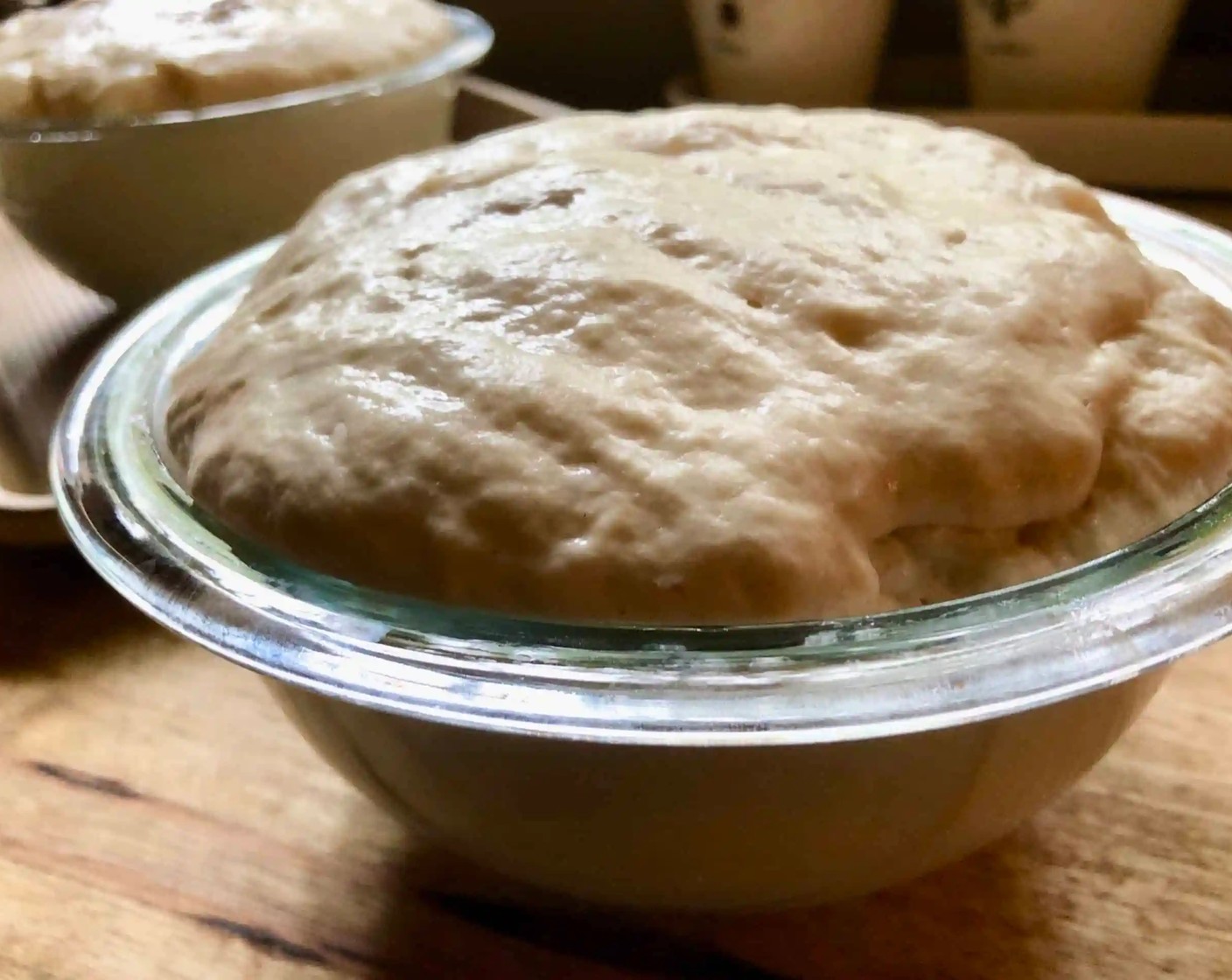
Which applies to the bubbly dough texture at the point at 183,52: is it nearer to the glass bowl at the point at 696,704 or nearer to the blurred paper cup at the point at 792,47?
the blurred paper cup at the point at 792,47

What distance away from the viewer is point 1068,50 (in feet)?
3.63

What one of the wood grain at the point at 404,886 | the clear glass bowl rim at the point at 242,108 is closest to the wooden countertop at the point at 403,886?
the wood grain at the point at 404,886

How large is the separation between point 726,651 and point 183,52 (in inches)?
31.4

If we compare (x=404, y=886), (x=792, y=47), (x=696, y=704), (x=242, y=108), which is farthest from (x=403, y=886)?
(x=792, y=47)

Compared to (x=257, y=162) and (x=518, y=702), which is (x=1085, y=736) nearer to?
(x=518, y=702)

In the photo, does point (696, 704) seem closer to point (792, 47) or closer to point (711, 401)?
point (711, 401)

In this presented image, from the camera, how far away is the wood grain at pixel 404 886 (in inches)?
19.0

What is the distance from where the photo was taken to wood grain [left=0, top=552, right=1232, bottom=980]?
0.48 m

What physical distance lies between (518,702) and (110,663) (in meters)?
0.42

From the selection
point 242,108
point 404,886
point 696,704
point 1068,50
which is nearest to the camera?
point 696,704

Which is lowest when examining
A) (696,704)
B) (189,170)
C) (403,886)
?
(403,886)

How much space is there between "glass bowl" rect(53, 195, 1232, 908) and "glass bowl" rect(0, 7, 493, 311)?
19.7 inches

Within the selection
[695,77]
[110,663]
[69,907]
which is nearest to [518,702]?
[69,907]

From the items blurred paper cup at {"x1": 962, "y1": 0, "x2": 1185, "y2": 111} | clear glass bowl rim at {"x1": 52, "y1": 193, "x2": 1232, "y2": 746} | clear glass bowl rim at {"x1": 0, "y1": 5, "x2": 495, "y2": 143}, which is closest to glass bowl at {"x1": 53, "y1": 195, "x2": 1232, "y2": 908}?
clear glass bowl rim at {"x1": 52, "y1": 193, "x2": 1232, "y2": 746}
